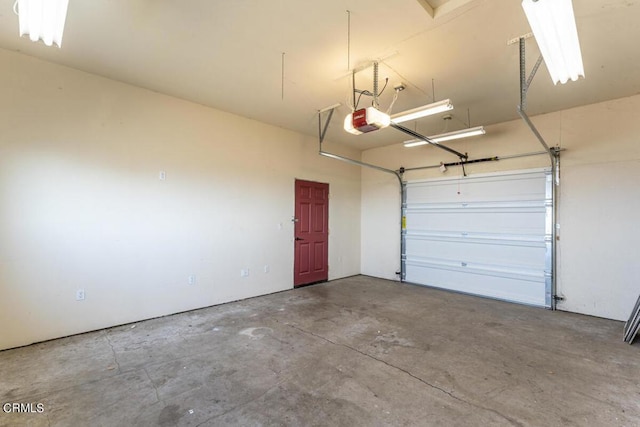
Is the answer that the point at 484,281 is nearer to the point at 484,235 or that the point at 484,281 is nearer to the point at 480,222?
the point at 484,235

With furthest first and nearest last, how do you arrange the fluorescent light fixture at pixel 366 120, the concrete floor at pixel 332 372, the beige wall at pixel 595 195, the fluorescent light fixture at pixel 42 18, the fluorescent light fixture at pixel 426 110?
the beige wall at pixel 595 195, the fluorescent light fixture at pixel 426 110, the fluorescent light fixture at pixel 366 120, the concrete floor at pixel 332 372, the fluorescent light fixture at pixel 42 18

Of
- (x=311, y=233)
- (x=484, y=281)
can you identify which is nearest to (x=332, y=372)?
(x=311, y=233)

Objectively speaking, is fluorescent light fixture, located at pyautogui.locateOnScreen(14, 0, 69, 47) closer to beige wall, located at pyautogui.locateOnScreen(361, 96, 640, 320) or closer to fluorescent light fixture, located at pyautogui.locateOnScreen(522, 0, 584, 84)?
fluorescent light fixture, located at pyautogui.locateOnScreen(522, 0, 584, 84)

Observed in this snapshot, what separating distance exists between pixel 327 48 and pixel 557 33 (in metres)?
1.80

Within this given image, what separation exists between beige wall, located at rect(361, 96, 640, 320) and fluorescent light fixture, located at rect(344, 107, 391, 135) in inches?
125

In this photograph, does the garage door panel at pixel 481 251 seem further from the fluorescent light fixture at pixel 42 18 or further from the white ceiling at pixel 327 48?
the fluorescent light fixture at pixel 42 18

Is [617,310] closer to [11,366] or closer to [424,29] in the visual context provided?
[424,29]

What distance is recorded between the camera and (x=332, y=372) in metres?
Result: 2.51

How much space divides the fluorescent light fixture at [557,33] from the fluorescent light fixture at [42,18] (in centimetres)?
281

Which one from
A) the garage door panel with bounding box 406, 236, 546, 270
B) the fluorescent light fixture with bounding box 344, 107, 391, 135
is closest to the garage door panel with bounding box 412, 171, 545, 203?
the garage door panel with bounding box 406, 236, 546, 270

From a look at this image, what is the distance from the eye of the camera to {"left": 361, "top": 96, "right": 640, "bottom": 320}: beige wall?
383 centimetres

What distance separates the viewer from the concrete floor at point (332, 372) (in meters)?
1.98

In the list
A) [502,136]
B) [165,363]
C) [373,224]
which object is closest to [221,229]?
[165,363]

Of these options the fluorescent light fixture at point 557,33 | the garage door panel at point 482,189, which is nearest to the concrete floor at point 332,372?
the garage door panel at point 482,189
